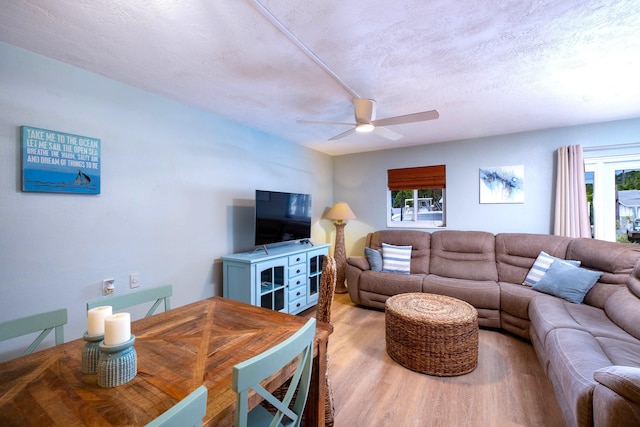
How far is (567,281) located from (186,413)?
3.36 metres

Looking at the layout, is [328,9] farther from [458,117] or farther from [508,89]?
[458,117]

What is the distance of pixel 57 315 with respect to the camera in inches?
50.3

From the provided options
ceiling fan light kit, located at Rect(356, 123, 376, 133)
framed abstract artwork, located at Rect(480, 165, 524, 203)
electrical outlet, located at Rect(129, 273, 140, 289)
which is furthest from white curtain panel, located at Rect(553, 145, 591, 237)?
electrical outlet, located at Rect(129, 273, 140, 289)

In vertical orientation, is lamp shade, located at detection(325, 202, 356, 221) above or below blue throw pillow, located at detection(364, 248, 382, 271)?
above

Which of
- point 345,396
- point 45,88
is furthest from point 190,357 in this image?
point 45,88

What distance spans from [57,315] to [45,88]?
154 centimetres

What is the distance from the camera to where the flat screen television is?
3.10 meters

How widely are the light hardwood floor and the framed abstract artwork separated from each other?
1.87m

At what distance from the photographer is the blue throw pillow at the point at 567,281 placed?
8.29 feet

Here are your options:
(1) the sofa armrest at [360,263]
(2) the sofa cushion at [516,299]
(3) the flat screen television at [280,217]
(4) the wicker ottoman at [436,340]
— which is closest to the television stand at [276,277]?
(3) the flat screen television at [280,217]

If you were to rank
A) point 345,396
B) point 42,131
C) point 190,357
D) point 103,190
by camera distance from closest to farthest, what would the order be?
1. point 190,357
2. point 42,131
3. point 345,396
4. point 103,190

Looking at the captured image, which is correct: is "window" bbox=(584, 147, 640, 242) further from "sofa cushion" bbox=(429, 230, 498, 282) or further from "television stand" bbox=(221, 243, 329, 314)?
"television stand" bbox=(221, 243, 329, 314)

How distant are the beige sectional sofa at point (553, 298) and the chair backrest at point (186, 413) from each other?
151cm

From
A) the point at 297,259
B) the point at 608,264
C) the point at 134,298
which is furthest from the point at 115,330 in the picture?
the point at 608,264
